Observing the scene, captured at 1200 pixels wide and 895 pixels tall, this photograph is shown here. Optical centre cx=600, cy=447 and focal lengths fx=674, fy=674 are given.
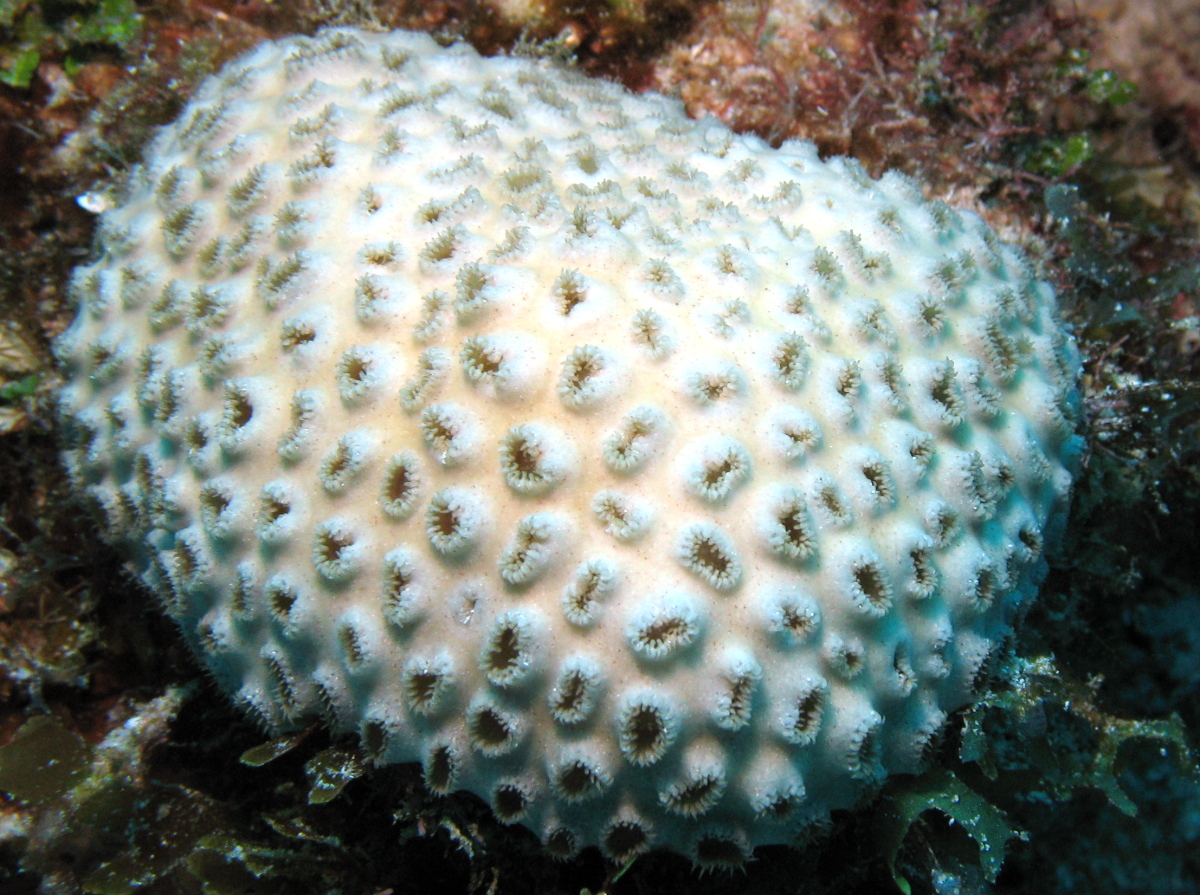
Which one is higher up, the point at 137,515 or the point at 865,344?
the point at 865,344

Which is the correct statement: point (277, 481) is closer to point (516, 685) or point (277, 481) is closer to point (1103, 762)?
point (516, 685)

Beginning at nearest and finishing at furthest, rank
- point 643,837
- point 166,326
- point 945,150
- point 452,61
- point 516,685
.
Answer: point 516,685
point 643,837
point 166,326
point 452,61
point 945,150

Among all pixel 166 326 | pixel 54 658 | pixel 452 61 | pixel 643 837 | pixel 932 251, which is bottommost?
pixel 54 658

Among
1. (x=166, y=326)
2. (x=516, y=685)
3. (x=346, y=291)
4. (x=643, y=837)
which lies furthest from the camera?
(x=166, y=326)

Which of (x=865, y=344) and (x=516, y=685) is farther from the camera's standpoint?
(x=865, y=344)

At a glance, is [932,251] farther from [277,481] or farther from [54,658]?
[54,658]

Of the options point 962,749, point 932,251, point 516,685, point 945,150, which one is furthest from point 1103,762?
point 945,150
